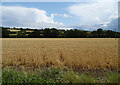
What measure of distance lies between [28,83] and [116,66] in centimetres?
432

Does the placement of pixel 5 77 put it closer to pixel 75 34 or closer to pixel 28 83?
pixel 28 83

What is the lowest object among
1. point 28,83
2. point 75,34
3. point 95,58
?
point 28,83

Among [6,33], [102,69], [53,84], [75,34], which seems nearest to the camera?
[53,84]

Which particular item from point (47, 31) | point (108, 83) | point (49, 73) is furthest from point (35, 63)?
point (47, 31)

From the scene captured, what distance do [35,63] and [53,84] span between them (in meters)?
2.87

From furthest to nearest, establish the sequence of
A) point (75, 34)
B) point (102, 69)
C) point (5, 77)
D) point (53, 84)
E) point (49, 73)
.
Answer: point (75, 34) → point (102, 69) → point (49, 73) → point (5, 77) → point (53, 84)

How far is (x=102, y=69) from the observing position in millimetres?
6137

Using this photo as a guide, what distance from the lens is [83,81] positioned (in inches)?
170

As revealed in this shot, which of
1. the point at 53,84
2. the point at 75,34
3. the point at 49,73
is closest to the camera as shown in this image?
the point at 53,84

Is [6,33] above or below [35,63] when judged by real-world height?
above

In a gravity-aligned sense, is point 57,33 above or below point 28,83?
above

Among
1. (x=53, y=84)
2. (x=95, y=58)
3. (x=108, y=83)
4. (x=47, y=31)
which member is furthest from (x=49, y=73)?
(x=47, y=31)

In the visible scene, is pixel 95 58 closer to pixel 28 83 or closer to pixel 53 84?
pixel 53 84

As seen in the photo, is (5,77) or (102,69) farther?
(102,69)
